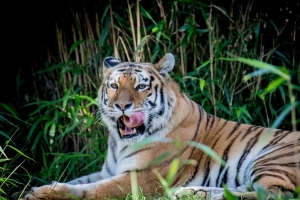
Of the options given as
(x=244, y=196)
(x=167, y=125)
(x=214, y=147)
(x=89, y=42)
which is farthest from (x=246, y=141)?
(x=89, y=42)

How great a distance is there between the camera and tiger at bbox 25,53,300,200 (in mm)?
3979

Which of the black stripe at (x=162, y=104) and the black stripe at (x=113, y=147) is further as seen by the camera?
the black stripe at (x=113, y=147)

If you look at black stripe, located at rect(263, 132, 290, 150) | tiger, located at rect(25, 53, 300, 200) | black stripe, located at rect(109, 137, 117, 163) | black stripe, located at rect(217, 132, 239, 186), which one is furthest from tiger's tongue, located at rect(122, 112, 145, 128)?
black stripe, located at rect(263, 132, 290, 150)

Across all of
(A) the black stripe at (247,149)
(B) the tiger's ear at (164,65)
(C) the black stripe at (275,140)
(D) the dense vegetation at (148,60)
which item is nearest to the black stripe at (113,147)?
(B) the tiger's ear at (164,65)

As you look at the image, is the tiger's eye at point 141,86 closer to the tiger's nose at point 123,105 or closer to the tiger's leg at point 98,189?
the tiger's nose at point 123,105

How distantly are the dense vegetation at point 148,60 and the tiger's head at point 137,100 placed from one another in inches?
24.9

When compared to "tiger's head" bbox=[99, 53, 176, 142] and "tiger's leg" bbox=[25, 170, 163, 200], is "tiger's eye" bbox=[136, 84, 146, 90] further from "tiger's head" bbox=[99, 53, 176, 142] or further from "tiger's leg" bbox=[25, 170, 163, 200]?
"tiger's leg" bbox=[25, 170, 163, 200]

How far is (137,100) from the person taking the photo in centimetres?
418

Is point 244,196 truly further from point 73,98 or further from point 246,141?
point 73,98

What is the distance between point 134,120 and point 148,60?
52.7 inches

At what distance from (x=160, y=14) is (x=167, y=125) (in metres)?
1.54

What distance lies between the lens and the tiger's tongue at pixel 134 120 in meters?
4.18

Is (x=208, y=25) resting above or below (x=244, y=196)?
above

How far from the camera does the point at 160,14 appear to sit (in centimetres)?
560
